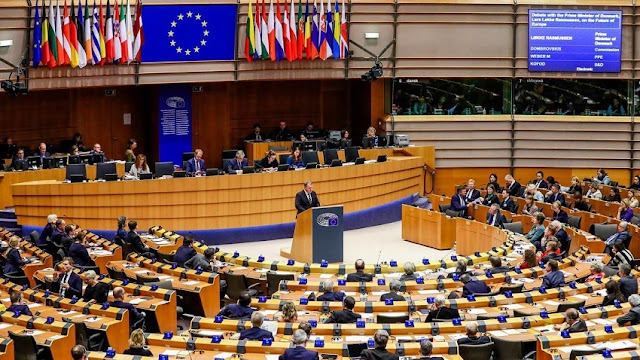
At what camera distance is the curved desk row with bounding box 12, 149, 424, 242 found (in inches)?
917

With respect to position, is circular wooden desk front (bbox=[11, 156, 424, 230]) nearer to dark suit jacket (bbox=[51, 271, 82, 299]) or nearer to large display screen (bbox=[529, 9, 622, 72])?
large display screen (bbox=[529, 9, 622, 72])

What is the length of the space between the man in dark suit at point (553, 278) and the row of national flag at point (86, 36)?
13596 mm

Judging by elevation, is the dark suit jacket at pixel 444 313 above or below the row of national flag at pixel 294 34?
below

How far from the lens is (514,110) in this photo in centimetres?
2977

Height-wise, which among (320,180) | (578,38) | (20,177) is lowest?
(320,180)

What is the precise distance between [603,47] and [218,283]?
630 inches

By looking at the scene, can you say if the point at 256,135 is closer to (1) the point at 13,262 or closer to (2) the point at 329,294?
(1) the point at 13,262

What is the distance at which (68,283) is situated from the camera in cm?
1641

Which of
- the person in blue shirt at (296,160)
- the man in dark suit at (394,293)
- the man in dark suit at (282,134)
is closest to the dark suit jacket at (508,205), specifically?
the person in blue shirt at (296,160)

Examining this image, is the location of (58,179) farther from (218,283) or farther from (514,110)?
(514,110)

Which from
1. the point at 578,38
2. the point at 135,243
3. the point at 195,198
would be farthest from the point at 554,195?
the point at 135,243

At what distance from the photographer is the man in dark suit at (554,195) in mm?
24344

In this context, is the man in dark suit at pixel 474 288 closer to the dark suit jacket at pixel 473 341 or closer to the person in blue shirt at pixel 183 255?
the dark suit jacket at pixel 473 341

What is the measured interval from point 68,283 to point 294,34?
13119 millimetres
